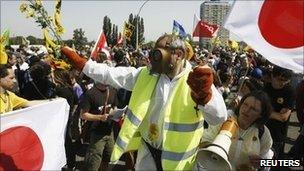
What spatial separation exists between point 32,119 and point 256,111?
1.99 m

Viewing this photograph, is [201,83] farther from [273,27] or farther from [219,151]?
[273,27]

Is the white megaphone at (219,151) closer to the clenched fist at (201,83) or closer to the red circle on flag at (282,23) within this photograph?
the clenched fist at (201,83)

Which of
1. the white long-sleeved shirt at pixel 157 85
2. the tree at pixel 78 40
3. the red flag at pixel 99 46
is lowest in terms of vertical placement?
the tree at pixel 78 40

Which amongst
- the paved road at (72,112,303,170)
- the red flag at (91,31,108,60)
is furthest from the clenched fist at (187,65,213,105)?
the paved road at (72,112,303,170)

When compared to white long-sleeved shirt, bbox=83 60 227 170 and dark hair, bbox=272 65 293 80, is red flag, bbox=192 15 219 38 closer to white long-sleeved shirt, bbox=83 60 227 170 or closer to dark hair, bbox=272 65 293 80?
dark hair, bbox=272 65 293 80

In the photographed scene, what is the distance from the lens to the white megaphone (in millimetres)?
3152

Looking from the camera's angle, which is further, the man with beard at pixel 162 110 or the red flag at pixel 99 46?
the red flag at pixel 99 46

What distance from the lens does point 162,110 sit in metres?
3.51

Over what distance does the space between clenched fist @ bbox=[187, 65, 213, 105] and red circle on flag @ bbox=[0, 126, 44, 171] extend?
5.55 feet

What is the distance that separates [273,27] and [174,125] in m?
1.08

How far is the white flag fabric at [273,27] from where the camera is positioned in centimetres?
339

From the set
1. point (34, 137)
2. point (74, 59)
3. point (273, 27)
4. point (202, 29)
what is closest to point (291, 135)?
point (202, 29)

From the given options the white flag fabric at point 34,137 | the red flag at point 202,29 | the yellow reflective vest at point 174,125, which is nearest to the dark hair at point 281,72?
the yellow reflective vest at point 174,125

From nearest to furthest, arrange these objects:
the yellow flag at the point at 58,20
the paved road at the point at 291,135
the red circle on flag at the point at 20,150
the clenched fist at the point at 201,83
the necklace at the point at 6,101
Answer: the clenched fist at the point at 201,83, the red circle on flag at the point at 20,150, the necklace at the point at 6,101, the yellow flag at the point at 58,20, the paved road at the point at 291,135
